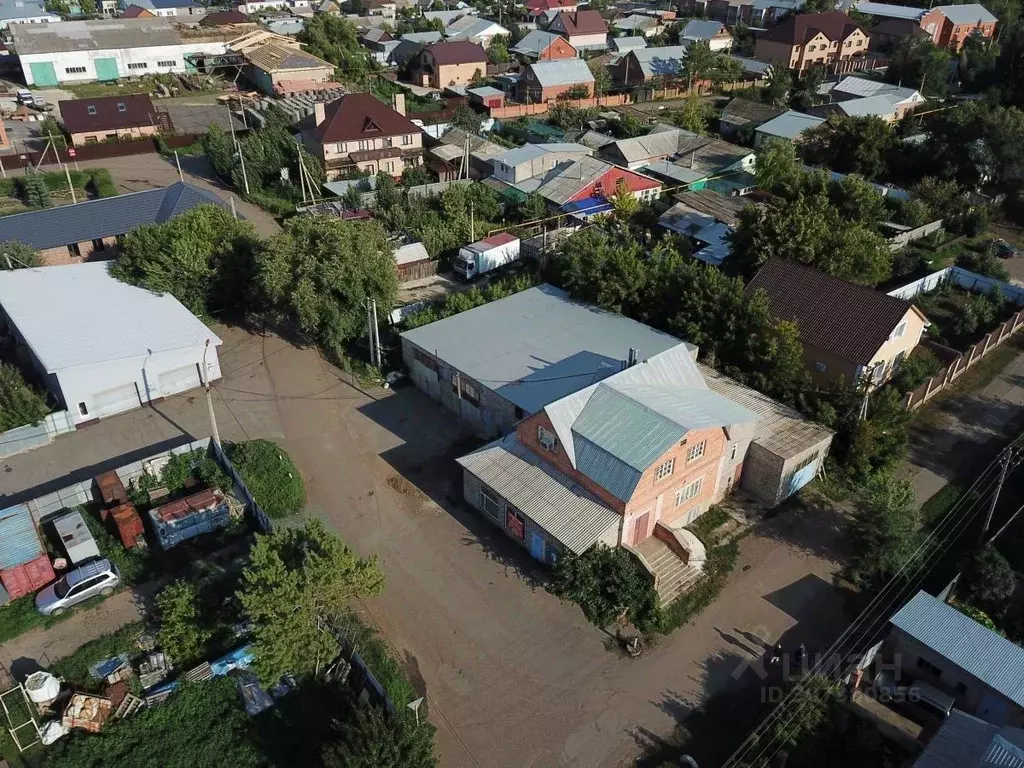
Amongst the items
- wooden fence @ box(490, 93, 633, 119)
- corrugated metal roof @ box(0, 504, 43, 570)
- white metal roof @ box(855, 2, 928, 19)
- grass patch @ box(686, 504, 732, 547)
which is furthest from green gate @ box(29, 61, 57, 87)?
white metal roof @ box(855, 2, 928, 19)

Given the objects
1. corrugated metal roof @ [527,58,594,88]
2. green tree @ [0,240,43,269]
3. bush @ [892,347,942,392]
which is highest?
corrugated metal roof @ [527,58,594,88]

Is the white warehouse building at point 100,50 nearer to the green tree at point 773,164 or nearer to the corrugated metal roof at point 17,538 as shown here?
the green tree at point 773,164

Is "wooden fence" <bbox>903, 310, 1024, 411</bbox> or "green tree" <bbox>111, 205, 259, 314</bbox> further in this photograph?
"green tree" <bbox>111, 205, 259, 314</bbox>

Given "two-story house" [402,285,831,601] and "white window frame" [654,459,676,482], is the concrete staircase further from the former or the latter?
"white window frame" [654,459,676,482]

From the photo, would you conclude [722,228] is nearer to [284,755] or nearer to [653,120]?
[653,120]

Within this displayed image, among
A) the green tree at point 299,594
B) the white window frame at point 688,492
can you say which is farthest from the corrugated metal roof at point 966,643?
the green tree at point 299,594

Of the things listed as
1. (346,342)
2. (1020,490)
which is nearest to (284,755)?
(346,342)
